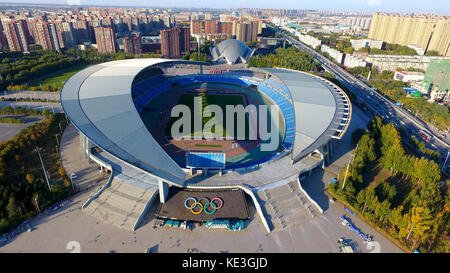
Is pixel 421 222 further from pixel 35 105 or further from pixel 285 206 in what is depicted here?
pixel 35 105

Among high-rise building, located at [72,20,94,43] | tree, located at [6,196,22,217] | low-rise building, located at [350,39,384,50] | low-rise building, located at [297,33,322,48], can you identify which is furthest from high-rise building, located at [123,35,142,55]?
low-rise building, located at [350,39,384,50]

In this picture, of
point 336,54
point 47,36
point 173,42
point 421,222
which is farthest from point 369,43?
point 47,36

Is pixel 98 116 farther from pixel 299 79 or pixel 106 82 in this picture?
pixel 299 79

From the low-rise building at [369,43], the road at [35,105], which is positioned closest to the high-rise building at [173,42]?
the road at [35,105]

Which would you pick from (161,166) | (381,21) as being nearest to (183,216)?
(161,166)

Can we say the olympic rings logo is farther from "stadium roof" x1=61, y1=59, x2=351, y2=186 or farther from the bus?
the bus

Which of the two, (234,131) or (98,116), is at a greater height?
(98,116)
